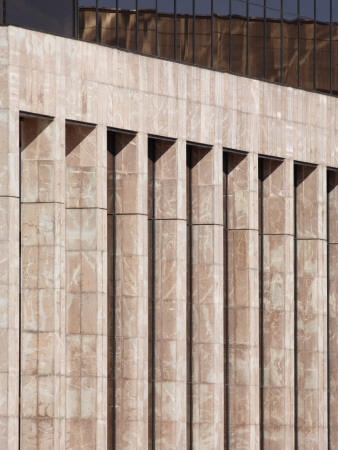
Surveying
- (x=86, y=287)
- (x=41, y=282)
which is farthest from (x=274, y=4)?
(x=41, y=282)

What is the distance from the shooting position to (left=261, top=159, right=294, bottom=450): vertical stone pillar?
59969mm

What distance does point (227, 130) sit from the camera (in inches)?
2249

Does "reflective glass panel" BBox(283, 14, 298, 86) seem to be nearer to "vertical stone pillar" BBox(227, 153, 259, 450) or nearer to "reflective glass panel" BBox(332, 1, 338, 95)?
A: "reflective glass panel" BBox(332, 1, 338, 95)

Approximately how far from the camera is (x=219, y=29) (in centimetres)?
5797

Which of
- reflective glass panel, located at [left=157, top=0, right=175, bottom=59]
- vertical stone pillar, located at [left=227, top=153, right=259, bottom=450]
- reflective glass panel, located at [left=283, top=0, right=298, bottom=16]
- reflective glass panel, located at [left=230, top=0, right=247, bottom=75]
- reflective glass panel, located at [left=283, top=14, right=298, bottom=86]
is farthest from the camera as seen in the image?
reflective glass panel, located at [left=283, top=14, right=298, bottom=86]

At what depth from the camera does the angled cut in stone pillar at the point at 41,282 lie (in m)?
49.0

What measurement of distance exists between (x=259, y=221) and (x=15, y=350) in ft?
50.3

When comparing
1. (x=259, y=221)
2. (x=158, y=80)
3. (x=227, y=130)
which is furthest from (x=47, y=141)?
(x=259, y=221)

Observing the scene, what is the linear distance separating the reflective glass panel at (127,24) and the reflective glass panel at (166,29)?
4.29 feet

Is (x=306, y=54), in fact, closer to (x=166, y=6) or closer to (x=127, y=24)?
(x=166, y=6)

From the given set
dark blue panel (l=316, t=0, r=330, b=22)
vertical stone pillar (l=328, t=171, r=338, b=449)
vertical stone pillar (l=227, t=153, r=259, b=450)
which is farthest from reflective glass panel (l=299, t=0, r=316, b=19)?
vertical stone pillar (l=227, t=153, r=259, b=450)

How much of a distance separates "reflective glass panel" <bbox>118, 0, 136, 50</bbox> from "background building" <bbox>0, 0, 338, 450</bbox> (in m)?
0.08

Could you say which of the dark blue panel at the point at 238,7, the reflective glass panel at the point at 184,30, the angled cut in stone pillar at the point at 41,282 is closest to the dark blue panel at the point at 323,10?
the dark blue panel at the point at 238,7

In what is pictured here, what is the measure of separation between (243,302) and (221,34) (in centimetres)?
908
